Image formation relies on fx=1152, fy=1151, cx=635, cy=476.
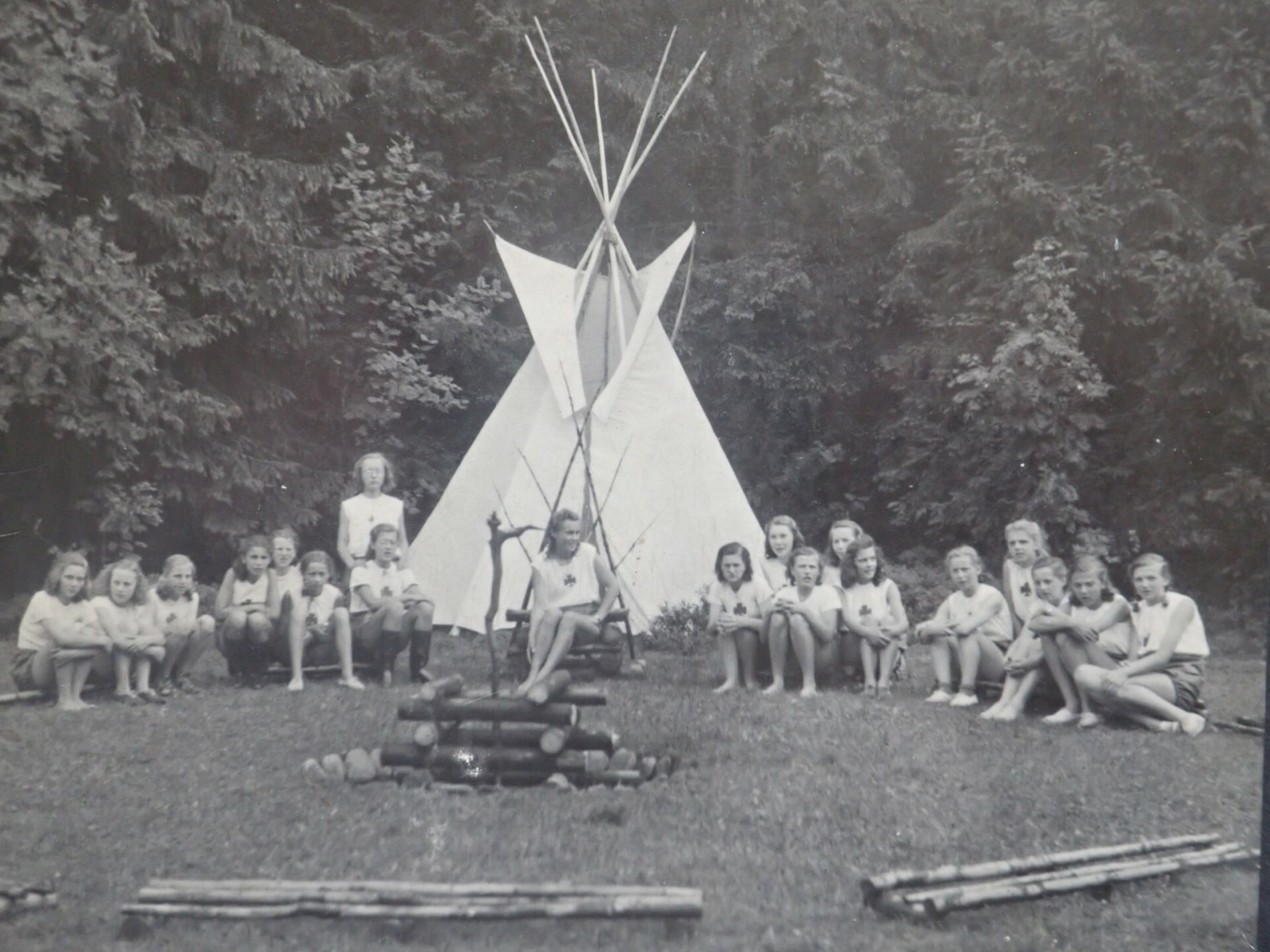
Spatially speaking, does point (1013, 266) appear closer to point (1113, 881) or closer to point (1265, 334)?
point (1265, 334)

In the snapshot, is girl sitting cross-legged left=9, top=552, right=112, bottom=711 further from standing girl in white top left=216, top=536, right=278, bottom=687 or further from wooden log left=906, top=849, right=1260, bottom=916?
wooden log left=906, top=849, right=1260, bottom=916

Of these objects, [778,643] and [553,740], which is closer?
[553,740]

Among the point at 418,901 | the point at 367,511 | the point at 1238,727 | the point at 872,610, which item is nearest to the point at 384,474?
the point at 367,511

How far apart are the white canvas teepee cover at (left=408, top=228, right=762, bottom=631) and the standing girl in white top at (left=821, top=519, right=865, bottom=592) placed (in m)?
0.45

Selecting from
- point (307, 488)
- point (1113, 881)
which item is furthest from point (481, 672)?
point (1113, 881)

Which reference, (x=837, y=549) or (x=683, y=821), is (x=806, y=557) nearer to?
(x=837, y=549)

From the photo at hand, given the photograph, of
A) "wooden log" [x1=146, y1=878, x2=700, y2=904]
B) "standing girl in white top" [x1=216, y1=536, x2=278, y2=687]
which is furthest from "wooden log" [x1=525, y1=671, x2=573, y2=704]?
"standing girl in white top" [x1=216, y1=536, x2=278, y2=687]

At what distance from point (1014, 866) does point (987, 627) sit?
125cm

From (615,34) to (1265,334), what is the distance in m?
2.21

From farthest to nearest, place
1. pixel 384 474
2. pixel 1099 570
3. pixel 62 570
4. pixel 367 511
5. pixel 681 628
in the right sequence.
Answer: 1. pixel 681 628
2. pixel 367 511
3. pixel 384 474
4. pixel 1099 570
5. pixel 62 570

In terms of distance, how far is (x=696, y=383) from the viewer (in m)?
4.85

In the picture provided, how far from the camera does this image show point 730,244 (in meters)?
4.00

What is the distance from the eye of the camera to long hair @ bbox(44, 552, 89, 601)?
3.49 metres

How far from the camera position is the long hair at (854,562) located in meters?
4.11
